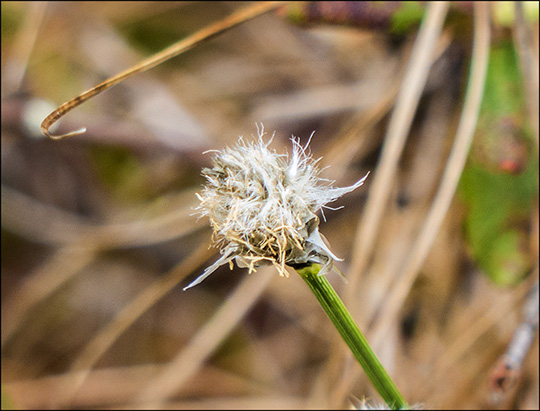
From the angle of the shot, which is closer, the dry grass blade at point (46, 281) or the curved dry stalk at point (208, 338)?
the curved dry stalk at point (208, 338)

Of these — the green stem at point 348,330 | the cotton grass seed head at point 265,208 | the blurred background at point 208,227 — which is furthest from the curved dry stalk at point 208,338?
the cotton grass seed head at point 265,208

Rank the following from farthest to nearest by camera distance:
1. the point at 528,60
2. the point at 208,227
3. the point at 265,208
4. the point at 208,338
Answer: the point at 208,227 → the point at 208,338 → the point at 528,60 → the point at 265,208

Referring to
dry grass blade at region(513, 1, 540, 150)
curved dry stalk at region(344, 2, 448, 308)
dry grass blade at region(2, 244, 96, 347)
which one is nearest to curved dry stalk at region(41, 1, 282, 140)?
curved dry stalk at region(344, 2, 448, 308)

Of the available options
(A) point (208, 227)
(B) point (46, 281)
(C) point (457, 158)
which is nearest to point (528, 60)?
(C) point (457, 158)

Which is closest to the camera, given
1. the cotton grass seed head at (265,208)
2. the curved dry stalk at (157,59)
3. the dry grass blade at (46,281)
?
the cotton grass seed head at (265,208)

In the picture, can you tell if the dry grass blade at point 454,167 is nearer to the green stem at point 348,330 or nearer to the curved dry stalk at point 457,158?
the curved dry stalk at point 457,158

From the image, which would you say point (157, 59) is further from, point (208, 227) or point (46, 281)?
point (46, 281)

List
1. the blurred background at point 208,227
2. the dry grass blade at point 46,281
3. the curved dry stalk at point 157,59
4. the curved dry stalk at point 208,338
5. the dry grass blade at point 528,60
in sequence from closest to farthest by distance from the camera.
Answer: the curved dry stalk at point 157,59
the dry grass blade at point 528,60
the blurred background at point 208,227
the curved dry stalk at point 208,338
the dry grass blade at point 46,281
